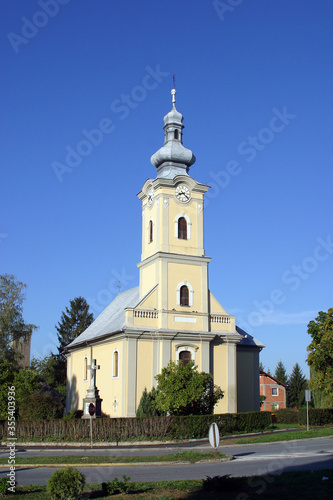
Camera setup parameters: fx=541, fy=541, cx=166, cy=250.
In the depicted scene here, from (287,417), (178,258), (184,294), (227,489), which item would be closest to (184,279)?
(184,294)

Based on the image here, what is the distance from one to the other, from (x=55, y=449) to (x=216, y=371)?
13837 mm

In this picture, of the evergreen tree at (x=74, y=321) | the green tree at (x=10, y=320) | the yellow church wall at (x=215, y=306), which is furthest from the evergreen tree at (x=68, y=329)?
the yellow church wall at (x=215, y=306)

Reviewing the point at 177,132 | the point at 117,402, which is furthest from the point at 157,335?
the point at 177,132

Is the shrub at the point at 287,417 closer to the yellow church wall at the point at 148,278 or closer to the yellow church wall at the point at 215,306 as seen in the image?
the yellow church wall at the point at 215,306

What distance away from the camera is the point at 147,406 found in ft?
105

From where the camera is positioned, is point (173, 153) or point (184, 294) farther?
point (173, 153)

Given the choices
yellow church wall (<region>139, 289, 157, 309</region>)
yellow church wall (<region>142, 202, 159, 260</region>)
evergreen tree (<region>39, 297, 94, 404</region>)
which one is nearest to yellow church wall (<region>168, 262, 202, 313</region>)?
yellow church wall (<region>139, 289, 157, 309</region>)

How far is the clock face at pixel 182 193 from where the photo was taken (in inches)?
1506

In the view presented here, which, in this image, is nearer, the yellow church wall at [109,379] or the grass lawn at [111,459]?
the grass lawn at [111,459]

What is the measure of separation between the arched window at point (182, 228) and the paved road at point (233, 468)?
18.0m

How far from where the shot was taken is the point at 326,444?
79.8 ft

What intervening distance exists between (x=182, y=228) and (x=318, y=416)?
15560 mm

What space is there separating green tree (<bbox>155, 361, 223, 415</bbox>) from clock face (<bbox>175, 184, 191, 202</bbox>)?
11.9m

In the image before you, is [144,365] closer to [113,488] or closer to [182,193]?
[182,193]
